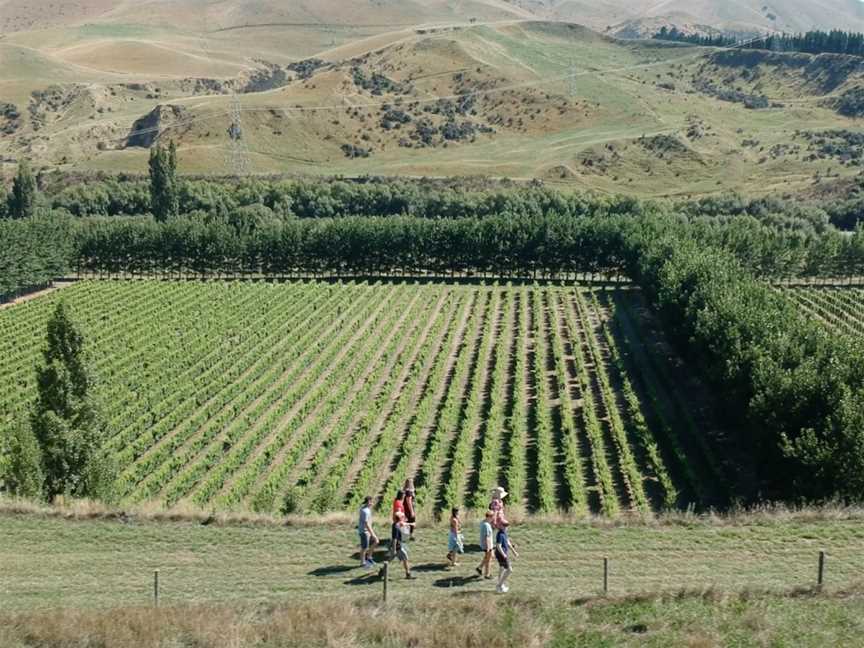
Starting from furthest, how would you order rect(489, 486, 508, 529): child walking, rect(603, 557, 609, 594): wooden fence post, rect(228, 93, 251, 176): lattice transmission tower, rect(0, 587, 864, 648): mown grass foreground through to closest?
rect(228, 93, 251, 176): lattice transmission tower, rect(489, 486, 508, 529): child walking, rect(603, 557, 609, 594): wooden fence post, rect(0, 587, 864, 648): mown grass foreground

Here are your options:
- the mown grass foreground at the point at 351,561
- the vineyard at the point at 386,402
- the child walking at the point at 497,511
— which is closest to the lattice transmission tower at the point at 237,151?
the vineyard at the point at 386,402

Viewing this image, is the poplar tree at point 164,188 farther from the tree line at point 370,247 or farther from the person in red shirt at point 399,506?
the person in red shirt at point 399,506

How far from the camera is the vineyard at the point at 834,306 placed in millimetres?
70938

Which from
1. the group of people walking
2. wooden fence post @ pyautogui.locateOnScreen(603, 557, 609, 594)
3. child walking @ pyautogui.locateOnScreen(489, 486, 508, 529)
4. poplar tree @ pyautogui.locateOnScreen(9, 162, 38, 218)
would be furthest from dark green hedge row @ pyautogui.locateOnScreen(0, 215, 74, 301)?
wooden fence post @ pyautogui.locateOnScreen(603, 557, 609, 594)

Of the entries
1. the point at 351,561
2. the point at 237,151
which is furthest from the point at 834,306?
the point at 237,151

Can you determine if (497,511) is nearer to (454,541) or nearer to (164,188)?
(454,541)

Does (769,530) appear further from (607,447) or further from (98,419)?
(98,419)

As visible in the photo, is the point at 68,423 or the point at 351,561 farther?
the point at 68,423

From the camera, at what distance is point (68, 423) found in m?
32.5

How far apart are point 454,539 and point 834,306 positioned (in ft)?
215

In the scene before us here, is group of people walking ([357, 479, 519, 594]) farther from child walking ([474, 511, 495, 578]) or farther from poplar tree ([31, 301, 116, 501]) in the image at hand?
poplar tree ([31, 301, 116, 501])

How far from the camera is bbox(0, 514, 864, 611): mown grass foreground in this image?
2150 cm

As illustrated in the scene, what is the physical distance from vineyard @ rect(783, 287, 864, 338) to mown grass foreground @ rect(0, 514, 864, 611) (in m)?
46.9

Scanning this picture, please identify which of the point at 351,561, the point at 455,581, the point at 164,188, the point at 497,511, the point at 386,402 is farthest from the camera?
the point at 164,188
